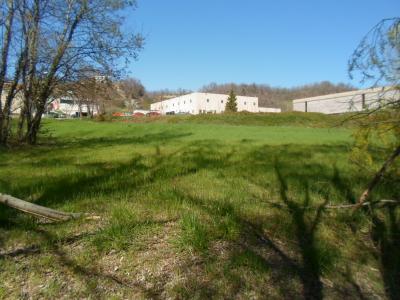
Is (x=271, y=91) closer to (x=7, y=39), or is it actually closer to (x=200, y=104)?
(x=200, y=104)

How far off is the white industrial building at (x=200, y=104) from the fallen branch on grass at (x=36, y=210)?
92118 millimetres

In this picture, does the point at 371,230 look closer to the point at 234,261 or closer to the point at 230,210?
the point at 230,210

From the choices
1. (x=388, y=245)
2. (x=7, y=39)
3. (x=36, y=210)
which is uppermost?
(x=7, y=39)

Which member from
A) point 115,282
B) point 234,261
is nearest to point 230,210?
point 234,261

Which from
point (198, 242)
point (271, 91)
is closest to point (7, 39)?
point (198, 242)

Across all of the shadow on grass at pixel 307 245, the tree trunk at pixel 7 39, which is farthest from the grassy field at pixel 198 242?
the tree trunk at pixel 7 39

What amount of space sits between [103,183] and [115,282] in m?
2.73

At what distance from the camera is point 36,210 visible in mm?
3402

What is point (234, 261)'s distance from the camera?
3059 millimetres

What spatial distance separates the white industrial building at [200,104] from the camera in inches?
3959

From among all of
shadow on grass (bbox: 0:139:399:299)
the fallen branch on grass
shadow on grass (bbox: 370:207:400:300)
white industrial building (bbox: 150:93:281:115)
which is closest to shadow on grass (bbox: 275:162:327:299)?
shadow on grass (bbox: 0:139:399:299)

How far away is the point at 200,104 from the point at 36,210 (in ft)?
323

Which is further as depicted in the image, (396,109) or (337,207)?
(337,207)

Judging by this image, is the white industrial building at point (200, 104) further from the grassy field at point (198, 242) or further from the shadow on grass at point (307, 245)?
the shadow on grass at point (307, 245)
